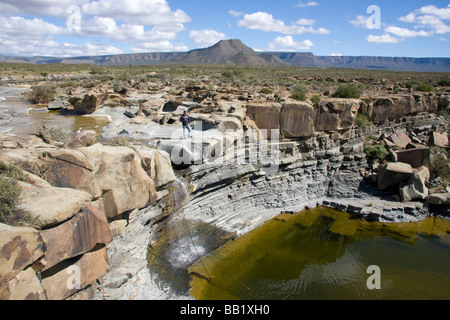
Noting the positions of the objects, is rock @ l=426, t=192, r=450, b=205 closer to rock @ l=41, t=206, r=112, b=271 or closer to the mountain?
rock @ l=41, t=206, r=112, b=271

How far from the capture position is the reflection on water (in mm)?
14156

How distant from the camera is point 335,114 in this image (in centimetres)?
1557

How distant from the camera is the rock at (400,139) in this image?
18.3 metres

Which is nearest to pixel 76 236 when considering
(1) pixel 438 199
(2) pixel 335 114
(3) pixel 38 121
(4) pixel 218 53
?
(3) pixel 38 121

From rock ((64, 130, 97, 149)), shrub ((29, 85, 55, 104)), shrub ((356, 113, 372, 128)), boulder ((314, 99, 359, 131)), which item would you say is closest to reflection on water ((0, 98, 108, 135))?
shrub ((29, 85, 55, 104))

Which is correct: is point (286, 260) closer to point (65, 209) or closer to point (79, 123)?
point (65, 209)

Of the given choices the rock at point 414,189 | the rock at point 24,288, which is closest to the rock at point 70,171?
the rock at point 24,288

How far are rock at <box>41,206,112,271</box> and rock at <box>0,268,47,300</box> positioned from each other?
399mm

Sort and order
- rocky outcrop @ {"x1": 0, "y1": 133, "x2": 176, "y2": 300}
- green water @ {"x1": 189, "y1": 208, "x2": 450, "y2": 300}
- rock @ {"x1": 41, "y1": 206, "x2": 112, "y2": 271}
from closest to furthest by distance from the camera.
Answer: rocky outcrop @ {"x1": 0, "y1": 133, "x2": 176, "y2": 300} < rock @ {"x1": 41, "y1": 206, "x2": 112, "y2": 271} < green water @ {"x1": 189, "y1": 208, "x2": 450, "y2": 300}

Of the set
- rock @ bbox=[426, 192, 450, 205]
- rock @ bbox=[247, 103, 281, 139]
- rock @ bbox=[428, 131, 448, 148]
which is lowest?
rock @ bbox=[426, 192, 450, 205]

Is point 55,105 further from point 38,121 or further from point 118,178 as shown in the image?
point 118,178

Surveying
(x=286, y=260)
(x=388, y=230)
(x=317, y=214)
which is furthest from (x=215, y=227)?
(x=388, y=230)

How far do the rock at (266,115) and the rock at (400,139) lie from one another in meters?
9.17
